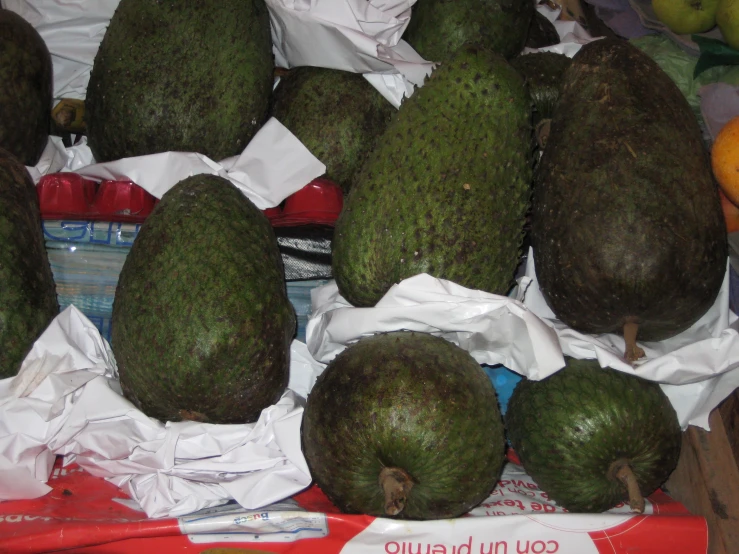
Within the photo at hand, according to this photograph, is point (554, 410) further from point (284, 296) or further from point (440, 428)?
point (284, 296)

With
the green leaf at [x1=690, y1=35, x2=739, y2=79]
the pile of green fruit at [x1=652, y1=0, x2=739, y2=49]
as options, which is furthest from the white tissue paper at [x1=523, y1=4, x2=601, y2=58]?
the green leaf at [x1=690, y1=35, x2=739, y2=79]

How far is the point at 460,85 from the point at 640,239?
2.02 ft

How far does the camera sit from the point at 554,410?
5.68ft

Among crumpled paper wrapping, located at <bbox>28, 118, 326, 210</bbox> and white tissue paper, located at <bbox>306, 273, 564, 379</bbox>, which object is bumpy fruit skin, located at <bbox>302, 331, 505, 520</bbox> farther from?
crumpled paper wrapping, located at <bbox>28, 118, 326, 210</bbox>

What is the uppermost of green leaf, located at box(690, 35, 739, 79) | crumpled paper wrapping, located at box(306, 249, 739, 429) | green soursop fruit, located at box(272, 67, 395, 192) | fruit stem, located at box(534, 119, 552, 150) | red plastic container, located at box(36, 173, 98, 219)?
green leaf, located at box(690, 35, 739, 79)

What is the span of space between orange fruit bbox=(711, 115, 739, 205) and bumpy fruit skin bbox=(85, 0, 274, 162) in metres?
1.41

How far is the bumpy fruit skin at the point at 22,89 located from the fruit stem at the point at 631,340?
1932 mm

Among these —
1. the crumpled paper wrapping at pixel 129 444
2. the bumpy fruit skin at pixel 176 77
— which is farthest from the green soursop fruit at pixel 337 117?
the crumpled paper wrapping at pixel 129 444

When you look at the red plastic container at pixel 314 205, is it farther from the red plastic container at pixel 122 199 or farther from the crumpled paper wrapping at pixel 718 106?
the crumpled paper wrapping at pixel 718 106

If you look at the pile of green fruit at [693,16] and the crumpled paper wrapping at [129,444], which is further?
the pile of green fruit at [693,16]

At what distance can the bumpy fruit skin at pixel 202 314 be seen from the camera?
1.57m

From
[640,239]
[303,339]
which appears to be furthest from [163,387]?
[640,239]

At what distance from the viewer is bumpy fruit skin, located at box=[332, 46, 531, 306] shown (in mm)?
1682

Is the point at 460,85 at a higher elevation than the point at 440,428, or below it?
higher
